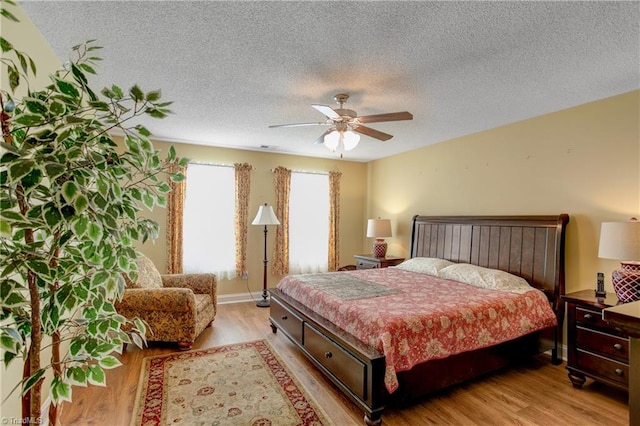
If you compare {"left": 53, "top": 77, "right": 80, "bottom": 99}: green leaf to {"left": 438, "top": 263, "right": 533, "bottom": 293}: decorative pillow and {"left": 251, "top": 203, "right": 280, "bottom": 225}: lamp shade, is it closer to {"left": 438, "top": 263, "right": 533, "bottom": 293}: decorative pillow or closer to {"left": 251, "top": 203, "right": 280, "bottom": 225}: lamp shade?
{"left": 438, "top": 263, "right": 533, "bottom": 293}: decorative pillow

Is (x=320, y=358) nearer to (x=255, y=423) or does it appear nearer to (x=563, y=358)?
(x=255, y=423)

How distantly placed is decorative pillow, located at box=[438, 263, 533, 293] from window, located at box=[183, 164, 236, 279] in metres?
3.15

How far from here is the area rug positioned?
2.17 metres

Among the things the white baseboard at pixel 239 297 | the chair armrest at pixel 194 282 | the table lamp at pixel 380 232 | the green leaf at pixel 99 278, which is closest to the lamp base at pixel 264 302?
the white baseboard at pixel 239 297

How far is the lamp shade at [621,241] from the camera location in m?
2.37

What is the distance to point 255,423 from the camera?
2.12m

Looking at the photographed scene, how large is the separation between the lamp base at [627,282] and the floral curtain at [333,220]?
3802mm

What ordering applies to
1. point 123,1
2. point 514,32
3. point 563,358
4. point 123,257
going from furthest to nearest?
point 563,358, point 514,32, point 123,1, point 123,257

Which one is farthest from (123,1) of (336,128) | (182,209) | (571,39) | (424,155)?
(424,155)

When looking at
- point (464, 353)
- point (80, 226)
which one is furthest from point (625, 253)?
point (80, 226)

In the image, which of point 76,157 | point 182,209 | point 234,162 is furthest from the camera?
point 234,162

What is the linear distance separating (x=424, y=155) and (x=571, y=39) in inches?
114

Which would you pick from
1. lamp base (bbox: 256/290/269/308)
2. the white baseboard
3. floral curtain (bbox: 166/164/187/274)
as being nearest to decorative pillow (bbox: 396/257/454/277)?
lamp base (bbox: 256/290/269/308)

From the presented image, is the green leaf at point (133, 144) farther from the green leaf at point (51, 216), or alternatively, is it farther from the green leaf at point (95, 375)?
the green leaf at point (95, 375)
